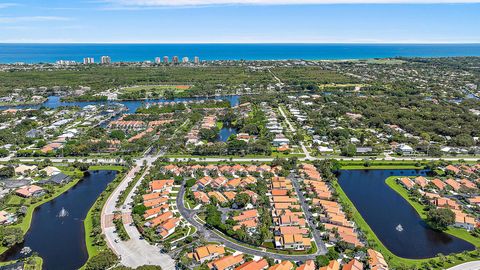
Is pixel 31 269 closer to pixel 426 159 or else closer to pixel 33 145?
pixel 33 145

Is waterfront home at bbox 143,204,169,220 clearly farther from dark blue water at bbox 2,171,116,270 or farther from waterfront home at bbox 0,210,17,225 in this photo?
waterfront home at bbox 0,210,17,225

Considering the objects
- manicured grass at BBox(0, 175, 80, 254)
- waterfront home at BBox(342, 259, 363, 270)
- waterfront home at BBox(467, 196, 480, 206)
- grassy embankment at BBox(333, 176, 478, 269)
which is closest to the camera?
waterfront home at BBox(342, 259, 363, 270)

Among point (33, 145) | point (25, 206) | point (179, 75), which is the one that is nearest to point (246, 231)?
point (25, 206)

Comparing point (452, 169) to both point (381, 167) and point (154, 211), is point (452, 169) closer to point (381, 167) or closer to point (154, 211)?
point (381, 167)

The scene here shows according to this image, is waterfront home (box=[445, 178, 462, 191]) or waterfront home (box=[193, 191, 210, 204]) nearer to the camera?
waterfront home (box=[193, 191, 210, 204])

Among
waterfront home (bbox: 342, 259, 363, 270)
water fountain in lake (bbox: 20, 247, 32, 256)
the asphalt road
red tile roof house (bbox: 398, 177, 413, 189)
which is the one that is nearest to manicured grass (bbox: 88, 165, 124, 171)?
water fountain in lake (bbox: 20, 247, 32, 256)

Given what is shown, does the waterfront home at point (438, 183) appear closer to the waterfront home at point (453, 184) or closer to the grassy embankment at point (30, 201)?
the waterfront home at point (453, 184)

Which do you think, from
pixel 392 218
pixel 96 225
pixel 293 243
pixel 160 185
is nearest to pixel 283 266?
pixel 293 243
